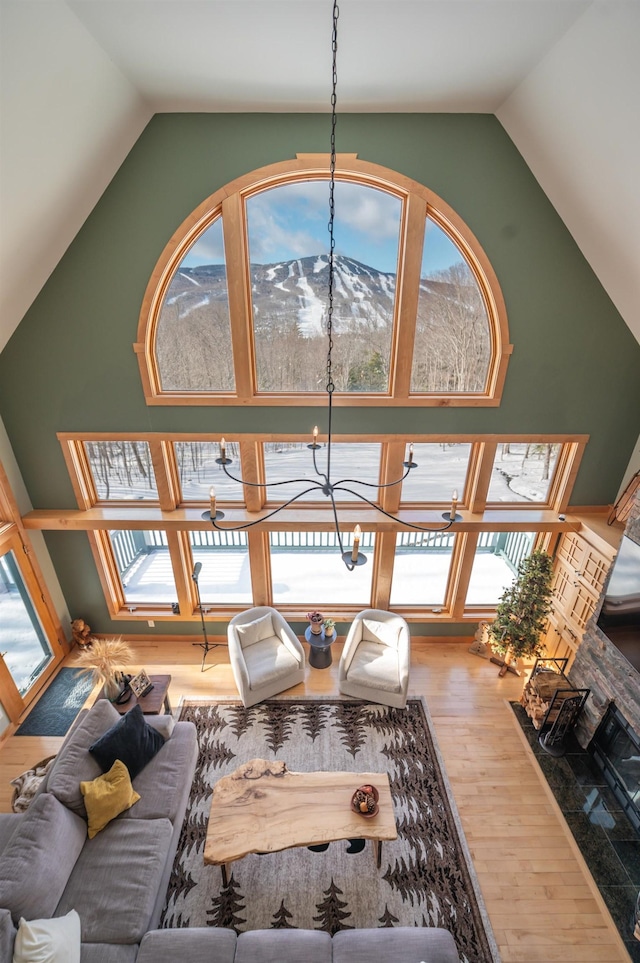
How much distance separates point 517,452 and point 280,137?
3.90m

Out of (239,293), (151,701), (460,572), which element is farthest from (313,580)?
(239,293)

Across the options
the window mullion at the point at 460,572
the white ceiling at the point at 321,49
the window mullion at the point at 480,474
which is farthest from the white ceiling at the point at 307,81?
the window mullion at the point at 460,572

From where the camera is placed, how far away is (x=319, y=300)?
4.38 m

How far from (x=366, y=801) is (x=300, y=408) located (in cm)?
351

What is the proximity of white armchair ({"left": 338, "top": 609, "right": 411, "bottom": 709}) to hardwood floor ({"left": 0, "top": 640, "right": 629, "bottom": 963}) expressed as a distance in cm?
39

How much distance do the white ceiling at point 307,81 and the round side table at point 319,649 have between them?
4601 mm

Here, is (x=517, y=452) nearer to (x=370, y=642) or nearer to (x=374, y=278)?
(x=374, y=278)

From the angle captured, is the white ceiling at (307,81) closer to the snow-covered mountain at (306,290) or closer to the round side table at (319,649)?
the snow-covered mountain at (306,290)

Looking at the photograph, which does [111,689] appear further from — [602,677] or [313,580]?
[602,677]

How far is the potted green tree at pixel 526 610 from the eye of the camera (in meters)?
4.88

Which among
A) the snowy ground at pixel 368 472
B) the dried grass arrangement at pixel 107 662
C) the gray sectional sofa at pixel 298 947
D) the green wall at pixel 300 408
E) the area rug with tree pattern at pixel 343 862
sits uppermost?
the green wall at pixel 300 408

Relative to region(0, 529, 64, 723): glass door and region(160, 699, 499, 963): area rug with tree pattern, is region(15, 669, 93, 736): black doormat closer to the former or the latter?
region(0, 529, 64, 723): glass door

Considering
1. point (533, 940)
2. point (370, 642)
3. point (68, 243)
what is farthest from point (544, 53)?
point (533, 940)

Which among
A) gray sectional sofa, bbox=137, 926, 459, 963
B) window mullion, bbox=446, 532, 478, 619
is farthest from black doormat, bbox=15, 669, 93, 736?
window mullion, bbox=446, 532, 478, 619
